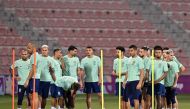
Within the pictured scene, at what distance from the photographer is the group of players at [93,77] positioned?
1888 cm

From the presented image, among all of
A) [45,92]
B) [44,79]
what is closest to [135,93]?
[45,92]

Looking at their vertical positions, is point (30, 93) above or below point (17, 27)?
below

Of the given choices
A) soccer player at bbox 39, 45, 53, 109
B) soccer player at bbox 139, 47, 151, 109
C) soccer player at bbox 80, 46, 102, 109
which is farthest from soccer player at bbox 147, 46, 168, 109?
soccer player at bbox 80, 46, 102, 109

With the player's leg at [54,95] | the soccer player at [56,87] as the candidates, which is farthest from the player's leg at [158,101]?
the player's leg at [54,95]

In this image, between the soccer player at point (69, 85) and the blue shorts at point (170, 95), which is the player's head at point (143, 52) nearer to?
the blue shorts at point (170, 95)

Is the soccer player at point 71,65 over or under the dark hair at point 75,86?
over

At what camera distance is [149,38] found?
145 ft

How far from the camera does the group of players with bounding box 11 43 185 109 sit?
18.9 meters

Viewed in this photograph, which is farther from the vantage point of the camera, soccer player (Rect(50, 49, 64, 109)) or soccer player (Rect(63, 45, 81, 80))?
soccer player (Rect(63, 45, 81, 80))

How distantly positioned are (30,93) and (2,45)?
2199 cm

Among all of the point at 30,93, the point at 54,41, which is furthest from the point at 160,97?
the point at 54,41

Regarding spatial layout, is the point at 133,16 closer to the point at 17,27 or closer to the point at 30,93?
the point at 17,27

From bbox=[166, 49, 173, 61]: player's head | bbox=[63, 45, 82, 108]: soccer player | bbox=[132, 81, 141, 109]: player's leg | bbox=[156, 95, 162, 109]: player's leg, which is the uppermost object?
bbox=[166, 49, 173, 61]: player's head

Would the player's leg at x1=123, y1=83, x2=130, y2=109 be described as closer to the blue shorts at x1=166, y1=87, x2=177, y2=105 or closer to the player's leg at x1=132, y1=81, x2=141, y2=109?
the player's leg at x1=132, y1=81, x2=141, y2=109
